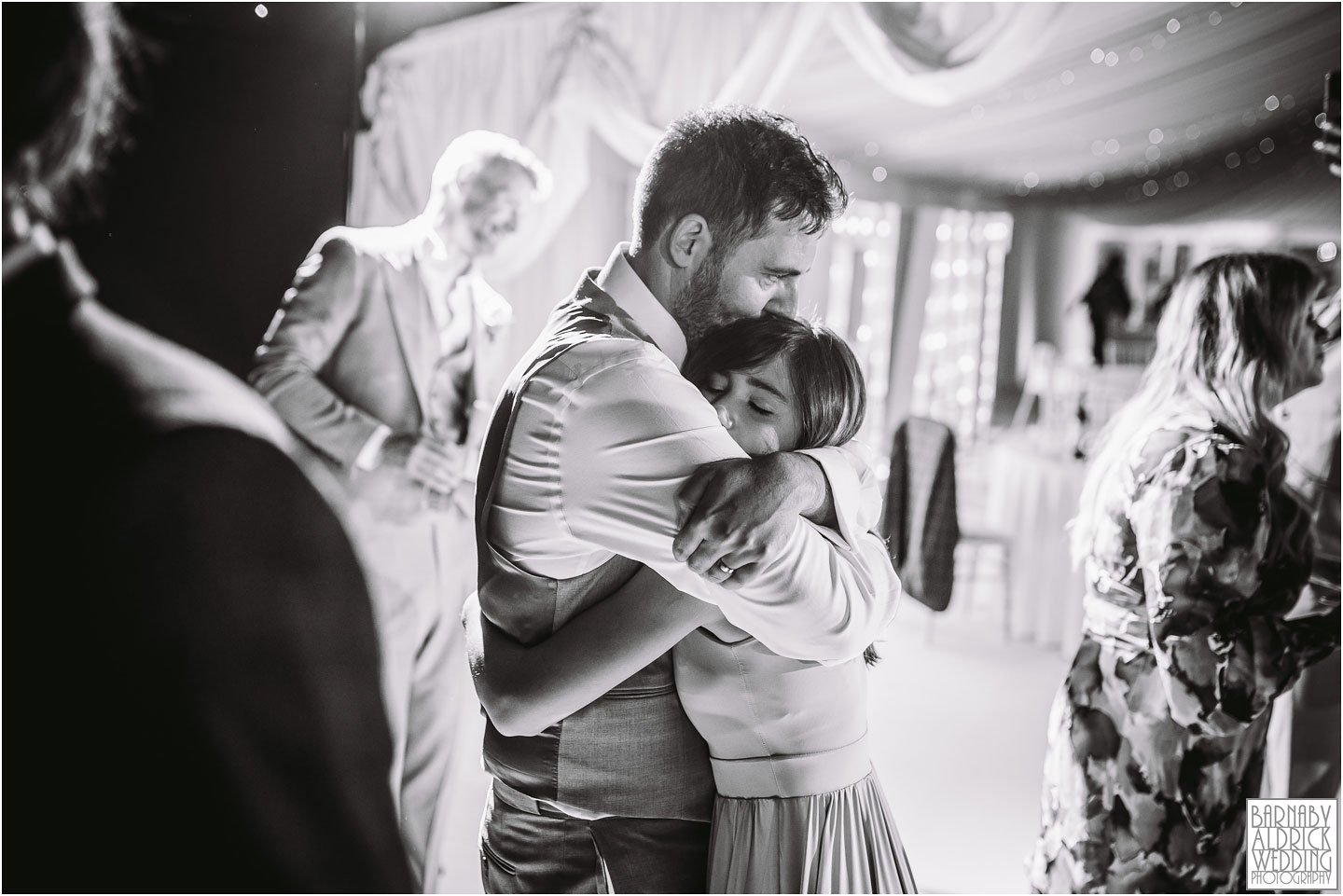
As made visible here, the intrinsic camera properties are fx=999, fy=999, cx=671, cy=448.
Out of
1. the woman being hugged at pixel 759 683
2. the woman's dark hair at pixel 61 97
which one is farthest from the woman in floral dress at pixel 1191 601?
the woman's dark hair at pixel 61 97

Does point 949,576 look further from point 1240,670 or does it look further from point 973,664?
point 1240,670

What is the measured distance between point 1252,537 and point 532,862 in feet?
4.24

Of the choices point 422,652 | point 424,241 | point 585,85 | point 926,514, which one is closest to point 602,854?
point 422,652

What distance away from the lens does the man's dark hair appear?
1.32 m

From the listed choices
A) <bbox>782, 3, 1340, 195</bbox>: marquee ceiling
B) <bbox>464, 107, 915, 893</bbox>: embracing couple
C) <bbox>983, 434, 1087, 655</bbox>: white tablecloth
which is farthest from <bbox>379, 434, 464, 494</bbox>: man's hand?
<bbox>983, 434, 1087, 655</bbox>: white tablecloth

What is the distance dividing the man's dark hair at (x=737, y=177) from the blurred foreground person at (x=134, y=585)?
141 cm

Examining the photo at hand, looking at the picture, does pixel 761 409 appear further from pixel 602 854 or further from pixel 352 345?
pixel 352 345

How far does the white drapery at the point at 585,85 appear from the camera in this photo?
2443 millimetres

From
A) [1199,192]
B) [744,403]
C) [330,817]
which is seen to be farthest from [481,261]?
[1199,192]

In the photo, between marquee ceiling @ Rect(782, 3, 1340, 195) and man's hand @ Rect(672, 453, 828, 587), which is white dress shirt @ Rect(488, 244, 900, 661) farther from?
marquee ceiling @ Rect(782, 3, 1340, 195)

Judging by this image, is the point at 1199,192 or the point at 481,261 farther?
the point at 1199,192

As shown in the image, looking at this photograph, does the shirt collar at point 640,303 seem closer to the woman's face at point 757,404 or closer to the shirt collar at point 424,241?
the woman's face at point 757,404

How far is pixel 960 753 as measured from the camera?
9.18ft

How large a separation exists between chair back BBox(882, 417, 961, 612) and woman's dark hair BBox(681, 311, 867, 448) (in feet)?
4.62
